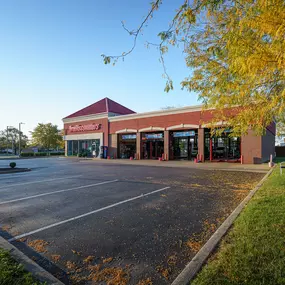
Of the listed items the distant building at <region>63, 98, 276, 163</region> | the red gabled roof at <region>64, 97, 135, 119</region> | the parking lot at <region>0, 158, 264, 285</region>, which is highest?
the red gabled roof at <region>64, 97, 135, 119</region>

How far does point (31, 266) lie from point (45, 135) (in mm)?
58736

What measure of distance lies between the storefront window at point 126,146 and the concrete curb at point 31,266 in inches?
1081

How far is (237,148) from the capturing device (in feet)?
78.5

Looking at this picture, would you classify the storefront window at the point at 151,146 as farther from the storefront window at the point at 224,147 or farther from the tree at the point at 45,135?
the tree at the point at 45,135

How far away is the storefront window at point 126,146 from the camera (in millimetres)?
31641

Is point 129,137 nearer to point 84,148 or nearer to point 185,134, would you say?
point 185,134

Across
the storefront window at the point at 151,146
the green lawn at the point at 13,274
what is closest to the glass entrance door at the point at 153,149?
the storefront window at the point at 151,146

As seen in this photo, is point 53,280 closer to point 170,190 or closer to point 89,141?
point 170,190

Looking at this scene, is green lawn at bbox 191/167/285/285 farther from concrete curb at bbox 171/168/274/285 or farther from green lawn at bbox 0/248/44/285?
green lawn at bbox 0/248/44/285

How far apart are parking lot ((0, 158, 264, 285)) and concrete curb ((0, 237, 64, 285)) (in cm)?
17

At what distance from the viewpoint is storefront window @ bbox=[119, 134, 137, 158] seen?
3164 cm

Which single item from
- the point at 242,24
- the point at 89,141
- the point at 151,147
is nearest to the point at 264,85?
the point at 242,24

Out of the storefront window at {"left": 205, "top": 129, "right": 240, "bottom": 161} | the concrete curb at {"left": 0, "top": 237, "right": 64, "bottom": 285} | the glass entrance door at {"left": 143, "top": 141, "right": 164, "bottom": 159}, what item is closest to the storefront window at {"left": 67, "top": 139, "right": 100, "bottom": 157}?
the glass entrance door at {"left": 143, "top": 141, "right": 164, "bottom": 159}

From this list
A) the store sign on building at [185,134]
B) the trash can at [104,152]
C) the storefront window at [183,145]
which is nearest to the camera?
the store sign on building at [185,134]
